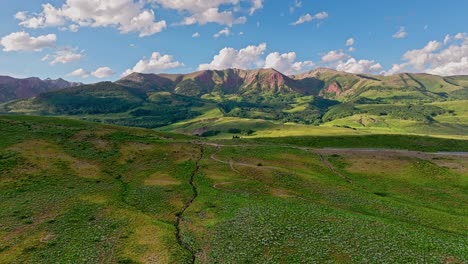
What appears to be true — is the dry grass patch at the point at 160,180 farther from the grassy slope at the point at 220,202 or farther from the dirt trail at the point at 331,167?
the dirt trail at the point at 331,167

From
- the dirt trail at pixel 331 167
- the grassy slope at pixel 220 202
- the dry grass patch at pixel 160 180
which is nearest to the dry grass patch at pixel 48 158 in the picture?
the grassy slope at pixel 220 202

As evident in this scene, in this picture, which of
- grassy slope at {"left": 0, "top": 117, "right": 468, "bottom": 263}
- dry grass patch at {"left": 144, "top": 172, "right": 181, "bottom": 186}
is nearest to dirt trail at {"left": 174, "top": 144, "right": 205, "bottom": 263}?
grassy slope at {"left": 0, "top": 117, "right": 468, "bottom": 263}

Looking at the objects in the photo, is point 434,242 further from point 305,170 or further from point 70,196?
point 70,196

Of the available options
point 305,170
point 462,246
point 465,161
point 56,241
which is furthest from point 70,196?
point 465,161

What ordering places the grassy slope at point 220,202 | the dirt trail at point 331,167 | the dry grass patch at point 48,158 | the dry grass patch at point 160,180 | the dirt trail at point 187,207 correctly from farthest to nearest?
the dirt trail at point 331,167 < the dry grass patch at point 48,158 < the dry grass patch at point 160,180 < the dirt trail at point 187,207 < the grassy slope at point 220,202

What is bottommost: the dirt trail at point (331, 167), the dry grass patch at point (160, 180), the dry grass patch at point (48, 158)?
the dirt trail at point (331, 167)

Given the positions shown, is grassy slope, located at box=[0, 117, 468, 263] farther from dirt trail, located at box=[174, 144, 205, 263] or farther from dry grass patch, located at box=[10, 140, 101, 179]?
dirt trail, located at box=[174, 144, 205, 263]

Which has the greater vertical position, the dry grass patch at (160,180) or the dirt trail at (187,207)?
the dry grass patch at (160,180)

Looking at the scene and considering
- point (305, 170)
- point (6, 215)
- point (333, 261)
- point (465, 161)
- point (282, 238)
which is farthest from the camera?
point (465, 161)

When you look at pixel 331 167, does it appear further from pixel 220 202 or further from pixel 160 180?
pixel 160 180
